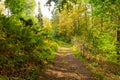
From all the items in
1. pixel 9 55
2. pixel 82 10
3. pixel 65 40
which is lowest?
pixel 65 40

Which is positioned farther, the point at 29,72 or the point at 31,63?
the point at 31,63

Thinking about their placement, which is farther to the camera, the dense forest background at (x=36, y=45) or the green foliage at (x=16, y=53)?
the dense forest background at (x=36, y=45)

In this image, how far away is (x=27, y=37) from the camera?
18000 millimetres

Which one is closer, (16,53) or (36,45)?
(16,53)

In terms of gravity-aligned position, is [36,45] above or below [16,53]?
below

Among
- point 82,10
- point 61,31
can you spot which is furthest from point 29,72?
point 61,31

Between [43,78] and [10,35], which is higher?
[10,35]

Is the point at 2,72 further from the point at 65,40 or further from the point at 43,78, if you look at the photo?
the point at 65,40

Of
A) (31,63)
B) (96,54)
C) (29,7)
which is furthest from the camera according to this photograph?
(29,7)

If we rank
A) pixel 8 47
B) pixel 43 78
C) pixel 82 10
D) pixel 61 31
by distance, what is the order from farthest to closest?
pixel 61 31 < pixel 82 10 < pixel 8 47 < pixel 43 78

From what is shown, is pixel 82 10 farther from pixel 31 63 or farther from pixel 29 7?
pixel 31 63

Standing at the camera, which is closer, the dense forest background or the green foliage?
the green foliage

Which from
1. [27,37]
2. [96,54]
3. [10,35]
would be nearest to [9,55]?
[10,35]

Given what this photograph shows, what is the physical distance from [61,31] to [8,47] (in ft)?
166
